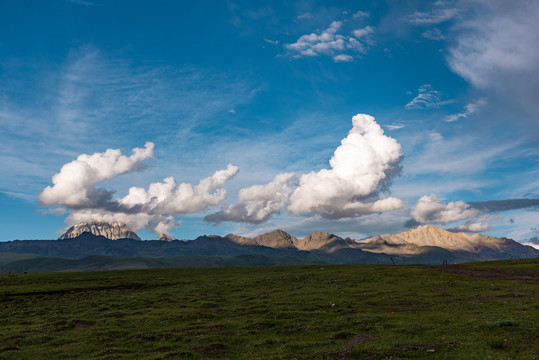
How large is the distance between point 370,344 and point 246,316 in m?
19.2

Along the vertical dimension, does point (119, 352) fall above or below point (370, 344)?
below

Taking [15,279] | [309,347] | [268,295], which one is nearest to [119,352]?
[309,347]

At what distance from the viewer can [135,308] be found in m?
50.7

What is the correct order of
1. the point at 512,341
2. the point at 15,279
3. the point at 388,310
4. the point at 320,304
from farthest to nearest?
the point at 15,279 → the point at 320,304 → the point at 388,310 → the point at 512,341

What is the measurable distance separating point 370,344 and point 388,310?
15237mm

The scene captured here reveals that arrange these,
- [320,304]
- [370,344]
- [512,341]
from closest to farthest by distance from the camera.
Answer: [512,341]
[370,344]
[320,304]

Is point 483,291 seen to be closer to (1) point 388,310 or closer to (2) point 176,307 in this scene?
(1) point 388,310

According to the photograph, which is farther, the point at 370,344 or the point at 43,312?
the point at 43,312

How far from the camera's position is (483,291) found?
4794 cm

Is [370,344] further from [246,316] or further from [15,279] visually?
[15,279]

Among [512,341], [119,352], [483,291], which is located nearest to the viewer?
[512,341]

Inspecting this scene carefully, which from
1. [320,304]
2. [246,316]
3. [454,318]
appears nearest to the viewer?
[454,318]

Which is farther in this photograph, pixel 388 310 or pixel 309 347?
pixel 388 310

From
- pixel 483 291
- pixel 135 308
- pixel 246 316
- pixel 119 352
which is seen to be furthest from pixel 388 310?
pixel 135 308
